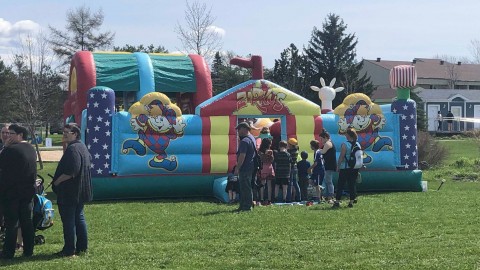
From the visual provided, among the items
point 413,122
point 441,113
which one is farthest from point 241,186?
point 441,113

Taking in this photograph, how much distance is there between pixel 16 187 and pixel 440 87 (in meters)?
62.9

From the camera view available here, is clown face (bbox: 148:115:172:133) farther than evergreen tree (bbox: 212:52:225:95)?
No

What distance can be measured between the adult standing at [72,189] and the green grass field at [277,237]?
290 mm

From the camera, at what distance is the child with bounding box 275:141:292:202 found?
39.6ft

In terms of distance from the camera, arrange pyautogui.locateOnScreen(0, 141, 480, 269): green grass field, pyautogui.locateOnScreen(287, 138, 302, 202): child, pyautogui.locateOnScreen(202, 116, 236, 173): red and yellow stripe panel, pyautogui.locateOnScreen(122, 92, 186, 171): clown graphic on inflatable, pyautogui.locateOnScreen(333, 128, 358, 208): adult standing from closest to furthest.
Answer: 1. pyautogui.locateOnScreen(0, 141, 480, 269): green grass field
2. pyautogui.locateOnScreen(333, 128, 358, 208): adult standing
3. pyautogui.locateOnScreen(287, 138, 302, 202): child
4. pyautogui.locateOnScreen(122, 92, 186, 171): clown graphic on inflatable
5. pyautogui.locateOnScreen(202, 116, 236, 173): red and yellow stripe panel

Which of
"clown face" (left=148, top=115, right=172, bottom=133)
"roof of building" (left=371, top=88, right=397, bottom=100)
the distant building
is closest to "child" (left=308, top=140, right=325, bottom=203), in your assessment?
"clown face" (left=148, top=115, right=172, bottom=133)

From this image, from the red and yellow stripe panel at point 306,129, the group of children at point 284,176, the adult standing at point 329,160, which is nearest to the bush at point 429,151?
the red and yellow stripe panel at point 306,129

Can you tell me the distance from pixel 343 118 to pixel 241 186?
471cm

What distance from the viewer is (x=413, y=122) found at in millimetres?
15086

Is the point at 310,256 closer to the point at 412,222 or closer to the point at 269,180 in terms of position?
Answer: the point at 412,222

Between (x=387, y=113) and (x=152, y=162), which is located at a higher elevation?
(x=387, y=113)

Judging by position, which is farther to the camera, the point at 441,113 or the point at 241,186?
the point at 441,113

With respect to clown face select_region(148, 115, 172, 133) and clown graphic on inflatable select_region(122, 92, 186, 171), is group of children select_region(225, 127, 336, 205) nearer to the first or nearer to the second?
clown graphic on inflatable select_region(122, 92, 186, 171)

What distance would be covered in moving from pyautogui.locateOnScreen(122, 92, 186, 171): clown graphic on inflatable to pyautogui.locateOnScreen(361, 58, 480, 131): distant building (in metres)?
34.9
